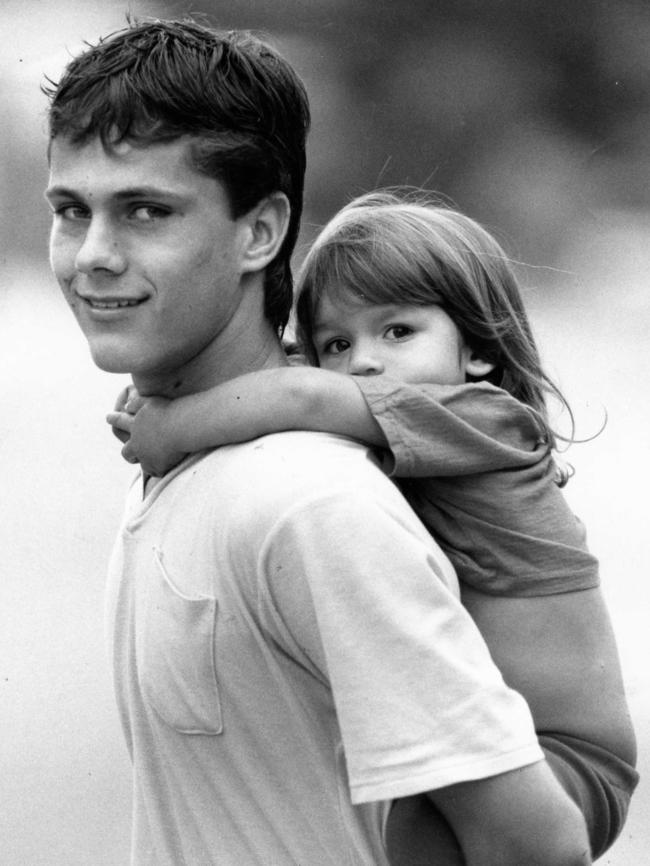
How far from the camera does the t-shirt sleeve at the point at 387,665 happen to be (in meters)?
1.26

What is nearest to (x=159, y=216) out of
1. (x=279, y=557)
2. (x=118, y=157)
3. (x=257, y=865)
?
(x=118, y=157)

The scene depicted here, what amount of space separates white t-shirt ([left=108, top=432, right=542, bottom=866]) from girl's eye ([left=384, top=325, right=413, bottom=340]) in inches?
15.4

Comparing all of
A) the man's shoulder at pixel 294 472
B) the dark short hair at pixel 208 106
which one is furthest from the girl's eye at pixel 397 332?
the man's shoulder at pixel 294 472

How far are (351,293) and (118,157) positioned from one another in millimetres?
427

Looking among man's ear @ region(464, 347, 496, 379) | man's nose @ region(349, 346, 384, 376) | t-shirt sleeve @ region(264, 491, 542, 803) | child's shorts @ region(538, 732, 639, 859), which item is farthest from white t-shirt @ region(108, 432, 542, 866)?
man's ear @ region(464, 347, 496, 379)

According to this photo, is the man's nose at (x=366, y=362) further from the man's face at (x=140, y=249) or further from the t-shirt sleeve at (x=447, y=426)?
the man's face at (x=140, y=249)

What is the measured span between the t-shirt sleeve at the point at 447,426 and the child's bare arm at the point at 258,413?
0.03m

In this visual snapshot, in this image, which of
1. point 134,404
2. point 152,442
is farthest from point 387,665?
point 134,404

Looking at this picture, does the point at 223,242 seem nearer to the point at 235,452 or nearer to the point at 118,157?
the point at 118,157

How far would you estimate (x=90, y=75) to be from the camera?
1.57 meters

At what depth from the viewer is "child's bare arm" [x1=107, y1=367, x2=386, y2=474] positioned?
4.78 feet

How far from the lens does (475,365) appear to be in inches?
74.1

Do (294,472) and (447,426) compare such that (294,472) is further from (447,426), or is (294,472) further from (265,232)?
(265,232)

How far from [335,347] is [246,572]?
63cm
